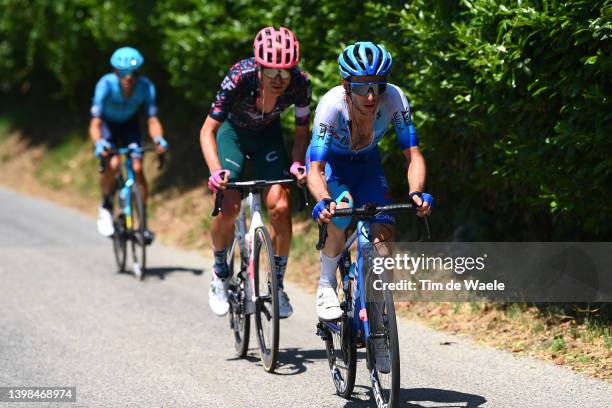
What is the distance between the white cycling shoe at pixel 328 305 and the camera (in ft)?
19.2

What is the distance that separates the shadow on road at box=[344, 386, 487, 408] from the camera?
230 inches

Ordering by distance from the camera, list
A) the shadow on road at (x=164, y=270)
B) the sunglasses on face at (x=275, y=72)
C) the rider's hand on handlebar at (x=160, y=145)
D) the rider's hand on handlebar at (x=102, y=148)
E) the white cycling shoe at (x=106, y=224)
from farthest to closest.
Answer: the white cycling shoe at (x=106, y=224), the shadow on road at (x=164, y=270), the rider's hand on handlebar at (x=102, y=148), the rider's hand on handlebar at (x=160, y=145), the sunglasses on face at (x=275, y=72)

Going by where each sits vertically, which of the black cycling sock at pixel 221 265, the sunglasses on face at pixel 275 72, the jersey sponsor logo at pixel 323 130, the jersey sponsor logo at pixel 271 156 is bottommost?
→ the black cycling sock at pixel 221 265

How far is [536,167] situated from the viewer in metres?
7.23

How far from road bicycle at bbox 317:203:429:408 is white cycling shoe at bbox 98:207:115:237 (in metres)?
5.48

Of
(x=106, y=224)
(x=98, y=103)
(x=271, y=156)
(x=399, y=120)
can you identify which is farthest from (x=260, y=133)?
(x=106, y=224)

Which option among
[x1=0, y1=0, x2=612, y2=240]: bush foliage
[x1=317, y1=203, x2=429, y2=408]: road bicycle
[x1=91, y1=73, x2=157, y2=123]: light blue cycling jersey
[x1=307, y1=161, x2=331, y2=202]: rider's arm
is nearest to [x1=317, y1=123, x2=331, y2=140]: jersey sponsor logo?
[x1=307, y1=161, x2=331, y2=202]: rider's arm

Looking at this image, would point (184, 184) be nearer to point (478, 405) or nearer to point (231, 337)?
point (231, 337)

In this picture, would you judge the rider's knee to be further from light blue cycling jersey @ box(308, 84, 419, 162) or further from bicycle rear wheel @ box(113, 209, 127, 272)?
bicycle rear wheel @ box(113, 209, 127, 272)

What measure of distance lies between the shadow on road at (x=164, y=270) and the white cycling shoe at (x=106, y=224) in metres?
0.64

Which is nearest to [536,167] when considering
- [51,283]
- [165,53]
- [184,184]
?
[51,283]

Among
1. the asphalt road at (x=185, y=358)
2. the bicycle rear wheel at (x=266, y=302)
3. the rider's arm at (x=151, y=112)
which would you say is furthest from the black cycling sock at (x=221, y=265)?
the rider's arm at (x=151, y=112)

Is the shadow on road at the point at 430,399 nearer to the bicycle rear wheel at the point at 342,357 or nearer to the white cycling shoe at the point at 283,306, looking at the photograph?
the bicycle rear wheel at the point at 342,357

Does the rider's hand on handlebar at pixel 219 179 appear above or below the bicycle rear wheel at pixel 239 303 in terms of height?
above
